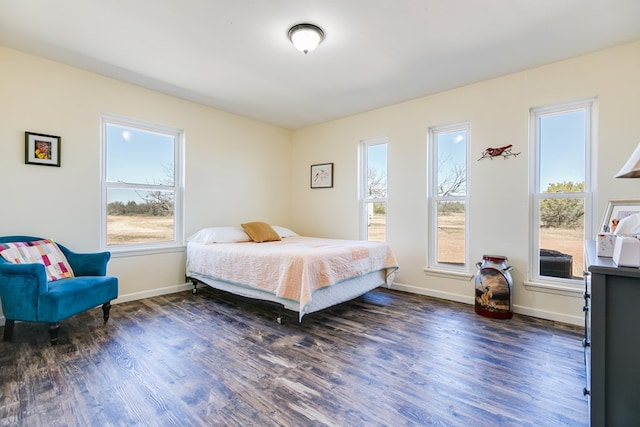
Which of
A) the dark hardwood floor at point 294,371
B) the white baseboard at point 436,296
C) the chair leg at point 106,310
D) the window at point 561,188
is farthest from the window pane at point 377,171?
the chair leg at point 106,310

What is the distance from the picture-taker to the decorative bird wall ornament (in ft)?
10.9

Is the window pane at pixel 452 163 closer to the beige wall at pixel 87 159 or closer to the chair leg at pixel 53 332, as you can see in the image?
the beige wall at pixel 87 159

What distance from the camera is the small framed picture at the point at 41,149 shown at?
9.62ft

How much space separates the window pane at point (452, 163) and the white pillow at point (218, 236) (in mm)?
2700

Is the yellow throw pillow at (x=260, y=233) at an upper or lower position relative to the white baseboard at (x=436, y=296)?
upper

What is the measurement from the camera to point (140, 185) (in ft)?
12.5

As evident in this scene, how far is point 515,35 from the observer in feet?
8.33

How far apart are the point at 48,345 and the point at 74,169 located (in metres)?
1.78

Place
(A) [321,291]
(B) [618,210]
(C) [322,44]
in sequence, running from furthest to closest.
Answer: (A) [321,291] < (C) [322,44] < (B) [618,210]

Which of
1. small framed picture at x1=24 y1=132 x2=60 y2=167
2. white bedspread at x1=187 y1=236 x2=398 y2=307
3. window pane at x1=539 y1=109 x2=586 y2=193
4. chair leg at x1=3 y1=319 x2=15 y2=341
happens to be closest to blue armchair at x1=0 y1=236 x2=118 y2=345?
chair leg at x1=3 y1=319 x2=15 y2=341

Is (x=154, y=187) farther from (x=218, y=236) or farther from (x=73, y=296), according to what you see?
(x=73, y=296)

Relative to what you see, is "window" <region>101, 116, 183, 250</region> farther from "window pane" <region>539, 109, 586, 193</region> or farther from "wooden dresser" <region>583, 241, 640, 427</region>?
"window pane" <region>539, 109, 586, 193</region>

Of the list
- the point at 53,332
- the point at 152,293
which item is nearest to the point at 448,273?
the point at 152,293

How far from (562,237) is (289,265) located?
9.20ft
